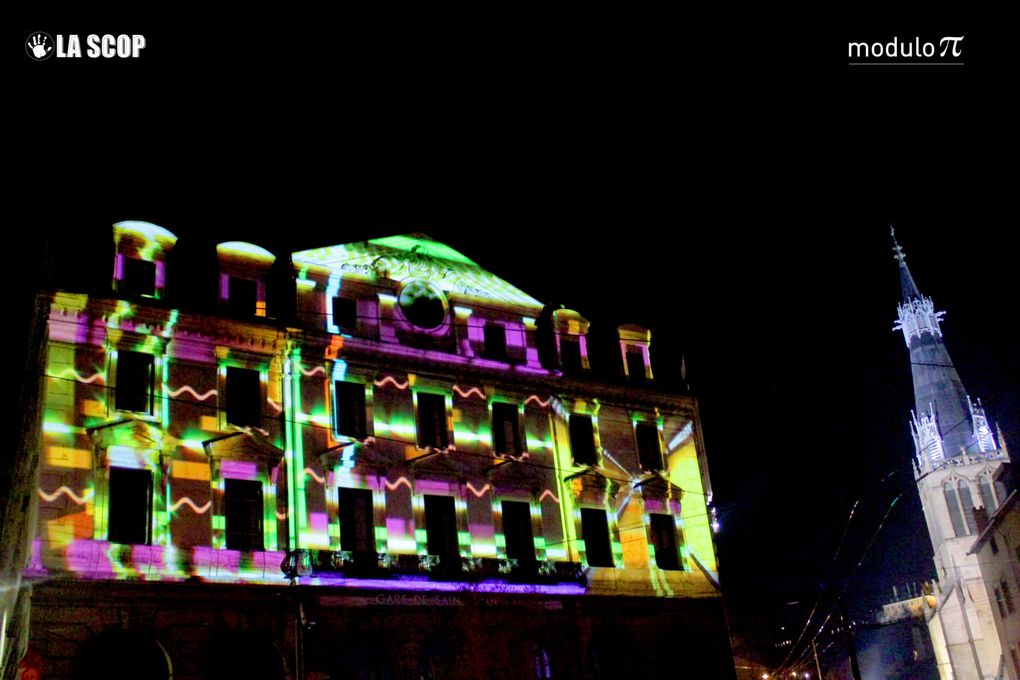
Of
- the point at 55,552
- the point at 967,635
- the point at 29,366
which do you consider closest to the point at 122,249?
the point at 29,366

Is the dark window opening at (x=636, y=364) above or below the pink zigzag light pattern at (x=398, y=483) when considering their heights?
above

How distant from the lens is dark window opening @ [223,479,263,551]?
2781 cm

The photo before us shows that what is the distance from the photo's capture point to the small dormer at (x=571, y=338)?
123 feet

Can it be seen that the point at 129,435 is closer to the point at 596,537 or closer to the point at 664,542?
the point at 596,537

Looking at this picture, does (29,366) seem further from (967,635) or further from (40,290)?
(967,635)

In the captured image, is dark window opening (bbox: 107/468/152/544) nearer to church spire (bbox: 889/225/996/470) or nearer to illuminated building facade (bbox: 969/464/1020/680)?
illuminated building facade (bbox: 969/464/1020/680)

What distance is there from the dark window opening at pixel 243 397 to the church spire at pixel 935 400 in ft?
236

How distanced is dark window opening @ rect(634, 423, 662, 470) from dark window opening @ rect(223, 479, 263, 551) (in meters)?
15.3

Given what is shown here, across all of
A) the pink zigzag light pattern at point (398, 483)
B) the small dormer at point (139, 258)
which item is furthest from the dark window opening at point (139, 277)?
the pink zigzag light pattern at point (398, 483)

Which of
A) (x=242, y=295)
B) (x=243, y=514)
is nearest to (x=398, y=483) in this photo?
(x=243, y=514)

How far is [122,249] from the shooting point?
94.1 ft

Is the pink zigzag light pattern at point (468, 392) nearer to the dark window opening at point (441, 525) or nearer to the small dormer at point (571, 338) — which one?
the dark window opening at point (441, 525)

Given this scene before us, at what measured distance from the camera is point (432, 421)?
33094mm

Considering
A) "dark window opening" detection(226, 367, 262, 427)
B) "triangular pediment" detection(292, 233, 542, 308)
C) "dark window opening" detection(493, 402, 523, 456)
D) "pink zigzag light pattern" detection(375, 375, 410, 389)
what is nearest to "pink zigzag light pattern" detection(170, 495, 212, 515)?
"dark window opening" detection(226, 367, 262, 427)
